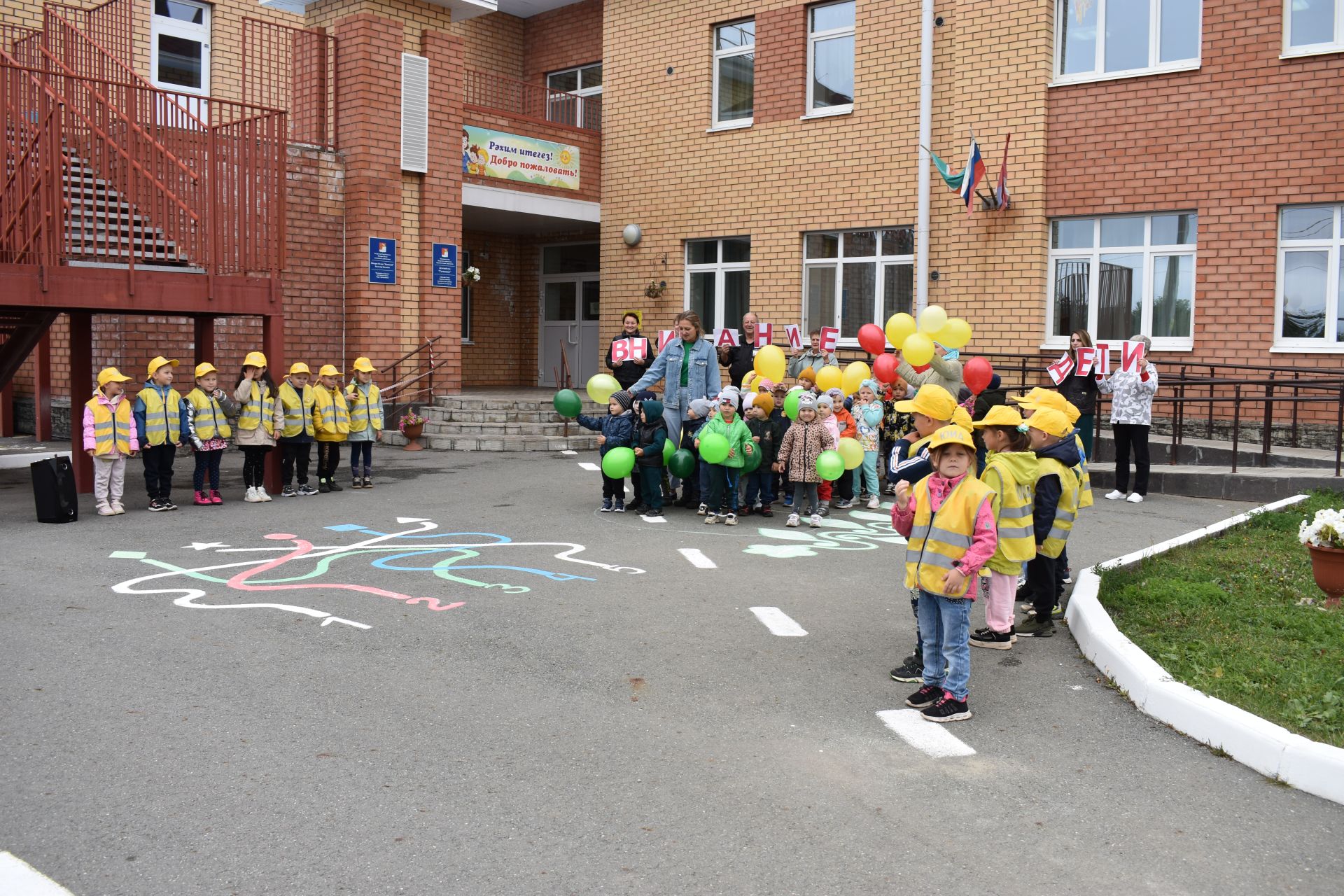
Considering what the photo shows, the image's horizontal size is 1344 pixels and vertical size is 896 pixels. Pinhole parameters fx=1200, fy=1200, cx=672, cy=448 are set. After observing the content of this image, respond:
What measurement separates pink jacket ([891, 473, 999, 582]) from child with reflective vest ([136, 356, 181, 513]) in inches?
326

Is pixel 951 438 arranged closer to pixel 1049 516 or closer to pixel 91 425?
pixel 1049 516

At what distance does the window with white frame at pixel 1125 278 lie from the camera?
15828mm

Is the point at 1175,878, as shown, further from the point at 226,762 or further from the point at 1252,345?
the point at 1252,345

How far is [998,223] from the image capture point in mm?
17031

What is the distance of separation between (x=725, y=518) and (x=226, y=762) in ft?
22.0

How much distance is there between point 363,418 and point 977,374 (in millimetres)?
6523

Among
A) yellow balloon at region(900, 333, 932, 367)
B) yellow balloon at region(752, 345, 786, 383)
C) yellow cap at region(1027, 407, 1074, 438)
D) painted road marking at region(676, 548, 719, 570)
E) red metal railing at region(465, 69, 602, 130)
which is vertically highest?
red metal railing at region(465, 69, 602, 130)

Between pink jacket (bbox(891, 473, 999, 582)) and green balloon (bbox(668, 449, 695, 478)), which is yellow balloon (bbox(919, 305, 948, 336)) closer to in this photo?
green balloon (bbox(668, 449, 695, 478))

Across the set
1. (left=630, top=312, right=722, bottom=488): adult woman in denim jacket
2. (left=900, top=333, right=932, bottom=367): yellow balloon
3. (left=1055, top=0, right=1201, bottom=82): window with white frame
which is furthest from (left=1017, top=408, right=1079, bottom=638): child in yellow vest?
(left=1055, top=0, right=1201, bottom=82): window with white frame

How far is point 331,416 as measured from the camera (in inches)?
499

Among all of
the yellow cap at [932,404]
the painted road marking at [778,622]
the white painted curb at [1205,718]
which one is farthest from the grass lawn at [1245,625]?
the painted road marking at [778,622]

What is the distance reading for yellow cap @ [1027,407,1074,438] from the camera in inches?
268

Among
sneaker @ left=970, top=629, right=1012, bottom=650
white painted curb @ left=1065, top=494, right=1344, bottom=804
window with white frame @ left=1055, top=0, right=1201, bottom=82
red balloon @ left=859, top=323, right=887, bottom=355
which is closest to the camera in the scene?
white painted curb @ left=1065, top=494, right=1344, bottom=804

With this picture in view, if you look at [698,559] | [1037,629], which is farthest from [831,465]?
[1037,629]
